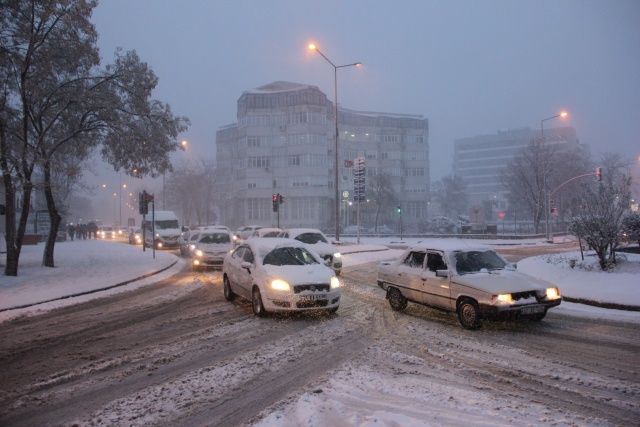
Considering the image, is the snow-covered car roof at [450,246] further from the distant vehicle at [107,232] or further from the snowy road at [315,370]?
the distant vehicle at [107,232]

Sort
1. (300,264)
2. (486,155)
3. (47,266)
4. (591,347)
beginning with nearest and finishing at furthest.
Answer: (591,347) < (300,264) < (47,266) < (486,155)

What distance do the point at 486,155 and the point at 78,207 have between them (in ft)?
440

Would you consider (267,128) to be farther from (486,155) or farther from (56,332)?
(486,155)

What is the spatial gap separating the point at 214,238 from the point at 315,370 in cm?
1503

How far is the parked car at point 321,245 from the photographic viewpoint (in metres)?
16.3

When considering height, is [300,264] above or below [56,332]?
above

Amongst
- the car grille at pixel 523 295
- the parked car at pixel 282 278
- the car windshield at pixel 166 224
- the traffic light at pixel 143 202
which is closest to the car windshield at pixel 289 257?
the parked car at pixel 282 278

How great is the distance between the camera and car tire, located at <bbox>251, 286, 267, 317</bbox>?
30.3 feet

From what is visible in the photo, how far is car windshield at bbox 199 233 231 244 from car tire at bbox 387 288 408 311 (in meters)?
11.2

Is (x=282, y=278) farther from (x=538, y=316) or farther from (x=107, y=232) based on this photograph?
(x=107, y=232)

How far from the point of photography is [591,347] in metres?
6.71

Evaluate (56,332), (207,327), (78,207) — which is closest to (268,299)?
(207,327)

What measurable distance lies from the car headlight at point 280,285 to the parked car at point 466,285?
2576 mm

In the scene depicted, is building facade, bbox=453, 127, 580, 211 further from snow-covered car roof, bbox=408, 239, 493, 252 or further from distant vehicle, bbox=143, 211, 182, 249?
snow-covered car roof, bbox=408, 239, 493, 252
